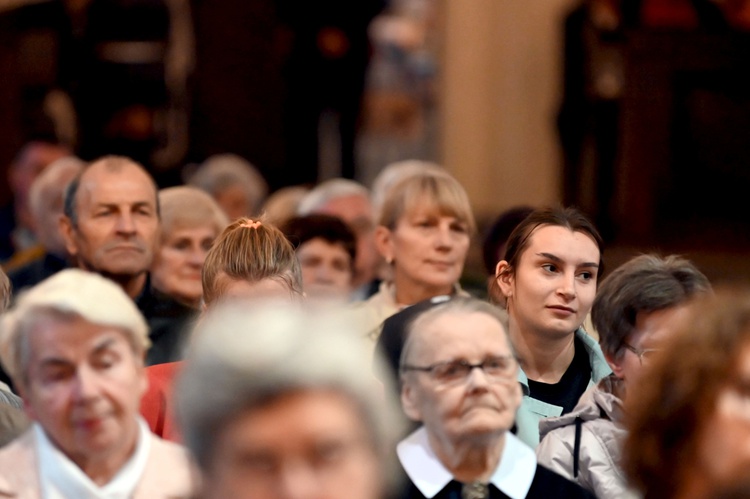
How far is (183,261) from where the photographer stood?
6441mm

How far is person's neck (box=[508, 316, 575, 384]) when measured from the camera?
4.73 meters

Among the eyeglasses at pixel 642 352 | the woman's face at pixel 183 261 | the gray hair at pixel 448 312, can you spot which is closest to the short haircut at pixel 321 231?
the woman's face at pixel 183 261

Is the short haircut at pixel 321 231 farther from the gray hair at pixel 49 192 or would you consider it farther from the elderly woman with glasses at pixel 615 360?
the elderly woman with glasses at pixel 615 360

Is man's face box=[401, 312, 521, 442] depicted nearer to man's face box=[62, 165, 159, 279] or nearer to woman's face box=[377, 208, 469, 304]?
woman's face box=[377, 208, 469, 304]

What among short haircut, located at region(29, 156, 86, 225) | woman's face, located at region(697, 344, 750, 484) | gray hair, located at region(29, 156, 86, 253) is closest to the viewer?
woman's face, located at region(697, 344, 750, 484)

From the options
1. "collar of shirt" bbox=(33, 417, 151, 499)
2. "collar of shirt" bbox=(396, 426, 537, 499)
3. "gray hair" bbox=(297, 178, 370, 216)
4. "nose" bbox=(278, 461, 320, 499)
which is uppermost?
"nose" bbox=(278, 461, 320, 499)

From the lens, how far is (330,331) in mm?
2535

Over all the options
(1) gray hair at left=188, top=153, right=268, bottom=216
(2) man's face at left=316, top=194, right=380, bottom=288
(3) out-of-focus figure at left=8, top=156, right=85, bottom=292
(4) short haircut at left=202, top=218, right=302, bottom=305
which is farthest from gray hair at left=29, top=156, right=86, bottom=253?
(4) short haircut at left=202, top=218, right=302, bottom=305

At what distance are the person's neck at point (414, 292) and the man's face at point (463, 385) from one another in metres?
2.26

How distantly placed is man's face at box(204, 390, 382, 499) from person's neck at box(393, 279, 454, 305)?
11.5 ft

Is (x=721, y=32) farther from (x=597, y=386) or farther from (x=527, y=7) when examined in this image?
(x=597, y=386)

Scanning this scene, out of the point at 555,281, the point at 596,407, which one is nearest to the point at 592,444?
the point at 596,407

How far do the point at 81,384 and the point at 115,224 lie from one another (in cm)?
263

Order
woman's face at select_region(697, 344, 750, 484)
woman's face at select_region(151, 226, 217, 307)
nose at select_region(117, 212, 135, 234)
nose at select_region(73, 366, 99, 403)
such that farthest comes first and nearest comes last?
woman's face at select_region(151, 226, 217, 307) → nose at select_region(117, 212, 135, 234) → nose at select_region(73, 366, 99, 403) → woman's face at select_region(697, 344, 750, 484)
